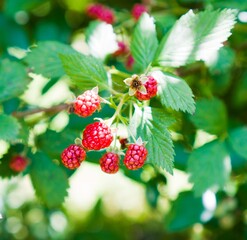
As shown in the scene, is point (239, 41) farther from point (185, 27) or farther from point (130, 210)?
point (130, 210)

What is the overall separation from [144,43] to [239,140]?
0.44 m

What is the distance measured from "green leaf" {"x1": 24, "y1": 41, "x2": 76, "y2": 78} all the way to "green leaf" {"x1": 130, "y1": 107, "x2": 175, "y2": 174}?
1.25 ft

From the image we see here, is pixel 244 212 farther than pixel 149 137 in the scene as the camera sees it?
Yes

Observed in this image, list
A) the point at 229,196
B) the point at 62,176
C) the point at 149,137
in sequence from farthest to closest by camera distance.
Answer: the point at 229,196 < the point at 62,176 < the point at 149,137

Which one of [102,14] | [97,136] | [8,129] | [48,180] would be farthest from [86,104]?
[102,14]

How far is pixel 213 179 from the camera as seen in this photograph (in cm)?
139

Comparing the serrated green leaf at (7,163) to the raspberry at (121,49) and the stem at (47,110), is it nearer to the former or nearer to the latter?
the stem at (47,110)

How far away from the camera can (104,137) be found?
40.1 inches

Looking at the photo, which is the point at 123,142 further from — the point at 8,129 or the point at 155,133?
the point at 8,129

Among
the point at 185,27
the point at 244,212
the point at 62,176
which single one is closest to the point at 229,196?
the point at 244,212

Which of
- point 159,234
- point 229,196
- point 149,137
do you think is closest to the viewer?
point 149,137

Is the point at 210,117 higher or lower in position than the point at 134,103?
lower

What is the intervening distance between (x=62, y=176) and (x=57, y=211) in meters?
0.93

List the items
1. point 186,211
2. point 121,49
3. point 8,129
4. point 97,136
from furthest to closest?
point 186,211
point 121,49
point 8,129
point 97,136
